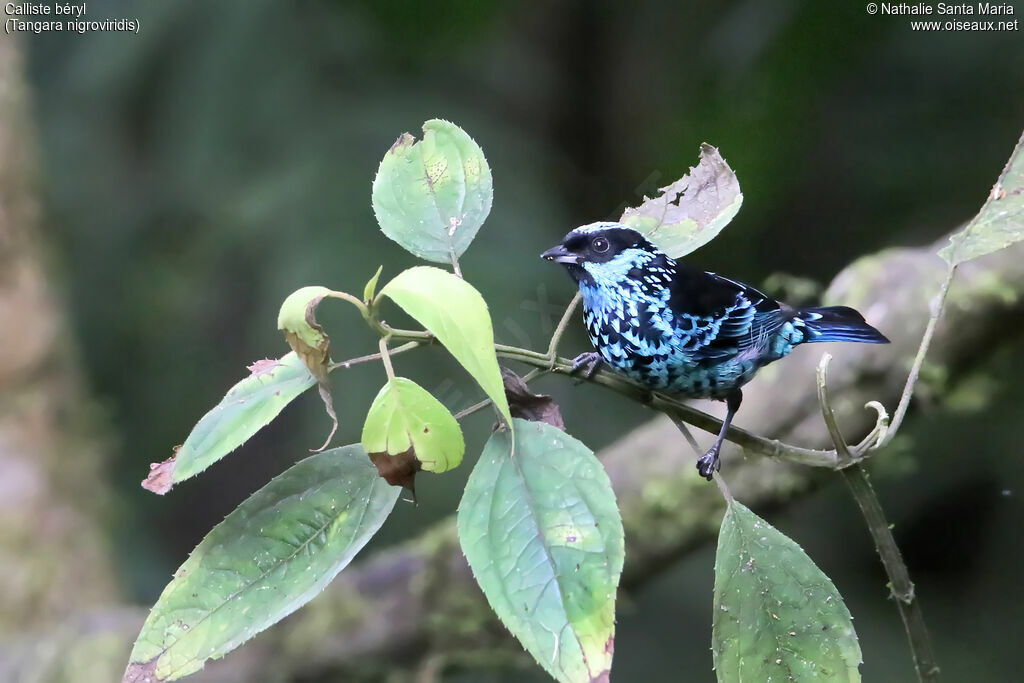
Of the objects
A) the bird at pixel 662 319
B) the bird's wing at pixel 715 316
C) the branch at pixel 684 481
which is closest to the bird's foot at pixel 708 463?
the bird at pixel 662 319

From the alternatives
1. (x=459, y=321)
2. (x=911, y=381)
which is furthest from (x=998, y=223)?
(x=459, y=321)

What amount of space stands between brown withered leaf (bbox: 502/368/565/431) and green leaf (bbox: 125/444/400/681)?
14 cm

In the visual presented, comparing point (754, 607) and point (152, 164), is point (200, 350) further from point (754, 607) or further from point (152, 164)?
point (754, 607)

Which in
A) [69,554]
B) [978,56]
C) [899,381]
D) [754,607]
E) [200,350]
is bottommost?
[69,554]

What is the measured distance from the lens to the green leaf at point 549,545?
66 cm

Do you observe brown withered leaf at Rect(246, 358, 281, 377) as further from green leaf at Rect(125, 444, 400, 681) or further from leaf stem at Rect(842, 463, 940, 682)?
leaf stem at Rect(842, 463, 940, 682)

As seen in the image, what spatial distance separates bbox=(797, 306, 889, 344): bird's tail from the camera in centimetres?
123

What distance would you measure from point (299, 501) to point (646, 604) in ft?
8.21

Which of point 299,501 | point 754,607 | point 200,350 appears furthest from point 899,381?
point 200,350

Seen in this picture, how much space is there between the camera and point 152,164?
11.0ft

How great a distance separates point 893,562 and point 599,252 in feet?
1.63

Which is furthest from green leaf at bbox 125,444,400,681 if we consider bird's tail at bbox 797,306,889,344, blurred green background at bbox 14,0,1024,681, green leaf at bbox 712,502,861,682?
blurred green background at bbox 14,0,1024,681

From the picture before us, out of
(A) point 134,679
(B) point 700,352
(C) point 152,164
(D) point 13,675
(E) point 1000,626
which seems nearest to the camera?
(A) point 134,679

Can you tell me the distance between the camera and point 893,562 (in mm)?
946
